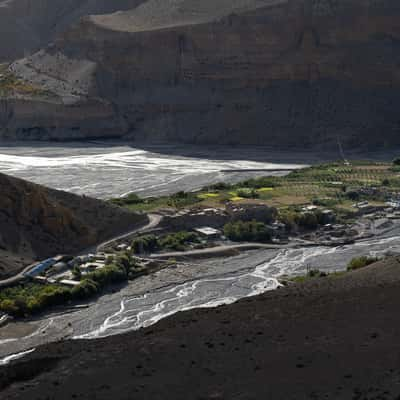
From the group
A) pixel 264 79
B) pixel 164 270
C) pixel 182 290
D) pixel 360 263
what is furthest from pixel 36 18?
pixel 360 263

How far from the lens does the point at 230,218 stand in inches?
2035

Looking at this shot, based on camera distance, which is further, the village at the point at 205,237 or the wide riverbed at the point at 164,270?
the village at the point at 205,237

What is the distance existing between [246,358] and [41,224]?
22.0 meters

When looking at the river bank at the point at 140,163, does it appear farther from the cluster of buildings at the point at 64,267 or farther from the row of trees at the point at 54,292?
the row of trees at the point at 54,292

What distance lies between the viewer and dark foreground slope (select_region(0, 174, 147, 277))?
42.7 meters

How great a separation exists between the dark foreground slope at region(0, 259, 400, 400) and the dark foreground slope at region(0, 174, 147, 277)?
14.4 m

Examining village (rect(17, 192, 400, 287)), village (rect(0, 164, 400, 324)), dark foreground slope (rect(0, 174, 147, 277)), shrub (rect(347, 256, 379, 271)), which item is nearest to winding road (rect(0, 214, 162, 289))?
village (rect(0, 164, 400, 324))

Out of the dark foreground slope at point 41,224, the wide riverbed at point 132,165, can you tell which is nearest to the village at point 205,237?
the dark foreground slope at point 41,224

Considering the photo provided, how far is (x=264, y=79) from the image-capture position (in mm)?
100000

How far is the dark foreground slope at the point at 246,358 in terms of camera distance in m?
22.0

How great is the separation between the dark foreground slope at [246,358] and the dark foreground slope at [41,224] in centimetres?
1442

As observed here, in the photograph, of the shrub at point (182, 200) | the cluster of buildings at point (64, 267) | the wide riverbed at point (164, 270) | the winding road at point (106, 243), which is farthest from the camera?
the shrub at point (182, 200)

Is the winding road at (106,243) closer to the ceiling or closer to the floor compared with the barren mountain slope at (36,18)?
closer to the floor

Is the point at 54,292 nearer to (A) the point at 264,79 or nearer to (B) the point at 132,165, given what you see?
(B) the point at 132,165
